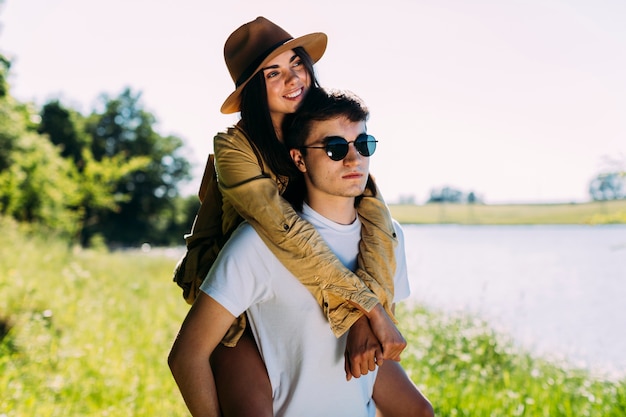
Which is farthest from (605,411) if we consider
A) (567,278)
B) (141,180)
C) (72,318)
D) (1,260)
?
(141,180)

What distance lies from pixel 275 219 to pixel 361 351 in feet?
1.84

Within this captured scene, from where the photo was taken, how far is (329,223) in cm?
249

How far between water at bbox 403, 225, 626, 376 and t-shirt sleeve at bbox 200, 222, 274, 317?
5.47 feet

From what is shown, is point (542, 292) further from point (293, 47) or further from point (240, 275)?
point (240, 275)

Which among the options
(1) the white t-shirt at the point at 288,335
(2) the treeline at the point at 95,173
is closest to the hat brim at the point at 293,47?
(1) the white t-shirt at the point at 288,335

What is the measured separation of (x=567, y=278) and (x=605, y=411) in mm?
10307

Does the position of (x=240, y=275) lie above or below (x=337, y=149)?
below

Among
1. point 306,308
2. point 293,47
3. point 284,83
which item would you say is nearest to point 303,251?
point 306,308

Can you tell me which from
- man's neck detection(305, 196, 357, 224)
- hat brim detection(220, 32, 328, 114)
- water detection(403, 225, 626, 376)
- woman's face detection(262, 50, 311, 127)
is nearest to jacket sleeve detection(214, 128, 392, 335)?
man's neck detection(305, 196, 357, 224)

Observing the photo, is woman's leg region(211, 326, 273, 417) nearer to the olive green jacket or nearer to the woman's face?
the olive green jacket

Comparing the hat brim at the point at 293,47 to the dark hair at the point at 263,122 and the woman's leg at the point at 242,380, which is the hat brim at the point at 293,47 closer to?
the dark hair at the point at 263,122

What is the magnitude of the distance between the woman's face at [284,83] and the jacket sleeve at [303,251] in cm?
41

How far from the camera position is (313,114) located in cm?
249

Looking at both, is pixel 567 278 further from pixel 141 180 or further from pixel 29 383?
pixel 141 180
